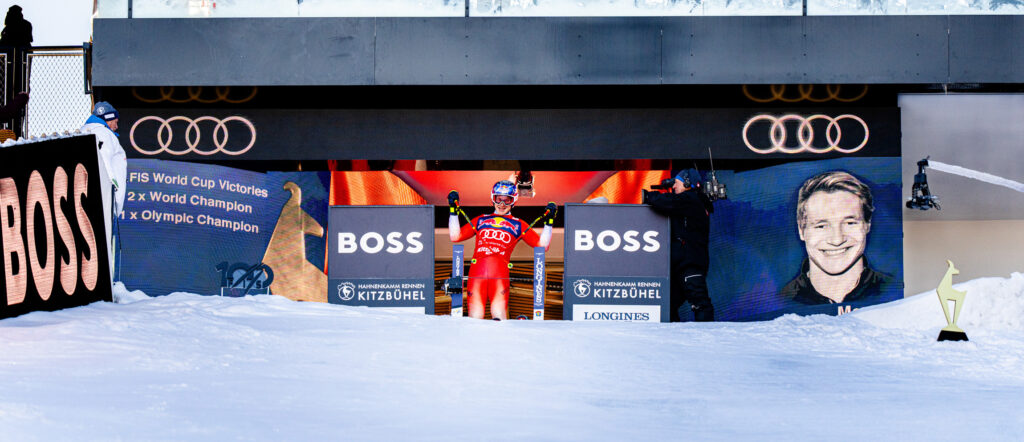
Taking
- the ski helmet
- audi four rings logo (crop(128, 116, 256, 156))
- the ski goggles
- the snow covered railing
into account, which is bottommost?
Answer: the ski goggles

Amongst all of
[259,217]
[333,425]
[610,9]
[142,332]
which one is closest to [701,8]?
[610,9]

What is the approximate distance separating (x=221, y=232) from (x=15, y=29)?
376 centimetres

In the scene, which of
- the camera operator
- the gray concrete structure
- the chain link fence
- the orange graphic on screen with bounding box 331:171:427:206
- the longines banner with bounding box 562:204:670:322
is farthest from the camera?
the orange graphic on screen with bounding box 331:171:427:206

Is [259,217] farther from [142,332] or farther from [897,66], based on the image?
[897,66]

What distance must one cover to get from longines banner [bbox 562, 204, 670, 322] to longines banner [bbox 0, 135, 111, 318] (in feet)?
16.8

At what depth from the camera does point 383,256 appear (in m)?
11.9

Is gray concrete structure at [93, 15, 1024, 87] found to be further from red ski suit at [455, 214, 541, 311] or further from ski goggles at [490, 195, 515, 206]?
red ski suit at [455, 214, 541, 311]

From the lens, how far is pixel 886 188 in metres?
13.5

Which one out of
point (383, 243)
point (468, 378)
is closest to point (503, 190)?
point (383, 243)

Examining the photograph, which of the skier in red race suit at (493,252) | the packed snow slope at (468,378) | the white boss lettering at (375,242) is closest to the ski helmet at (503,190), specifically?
the skier in red race suit at (493,252)

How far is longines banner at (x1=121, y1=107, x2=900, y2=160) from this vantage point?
1349 cm

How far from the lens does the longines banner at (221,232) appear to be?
1320cm

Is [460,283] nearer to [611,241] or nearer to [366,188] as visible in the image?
[611,241]

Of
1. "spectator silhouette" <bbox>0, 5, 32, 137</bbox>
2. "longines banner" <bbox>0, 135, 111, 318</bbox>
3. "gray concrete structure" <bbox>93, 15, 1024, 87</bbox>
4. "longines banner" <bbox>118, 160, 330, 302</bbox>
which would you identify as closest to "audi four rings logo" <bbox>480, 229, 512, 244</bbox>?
"gray concrete structure" <bbox>93, 15, 1024, 87</bbox>
